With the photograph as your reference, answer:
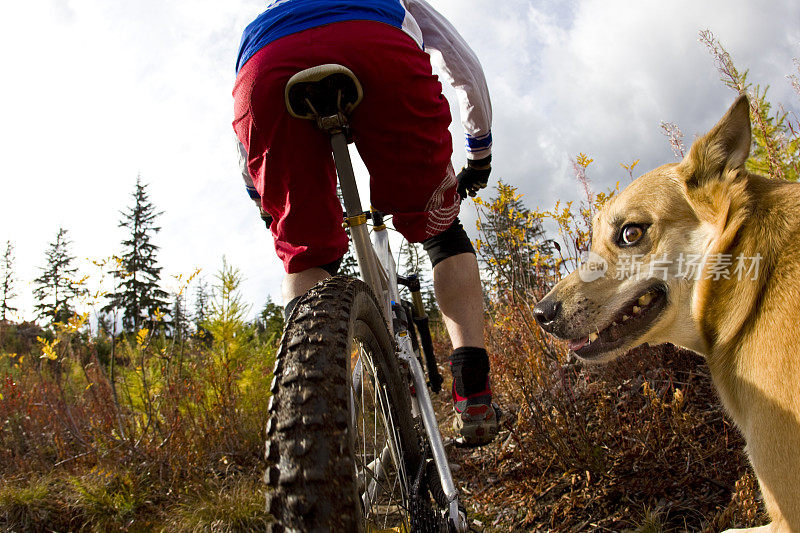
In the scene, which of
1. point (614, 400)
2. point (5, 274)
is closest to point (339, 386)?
point (614, 400)

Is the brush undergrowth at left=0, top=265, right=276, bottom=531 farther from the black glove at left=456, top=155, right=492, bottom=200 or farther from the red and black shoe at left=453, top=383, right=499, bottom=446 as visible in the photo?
the black glove at left=456, top=155, right=492, bottom=200

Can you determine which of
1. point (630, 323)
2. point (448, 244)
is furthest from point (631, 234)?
point (448, 244)

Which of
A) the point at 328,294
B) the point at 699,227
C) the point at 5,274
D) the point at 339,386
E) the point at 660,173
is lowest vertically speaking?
the point at 339,386

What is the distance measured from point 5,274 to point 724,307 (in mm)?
46485

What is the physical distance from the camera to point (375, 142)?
1.65m

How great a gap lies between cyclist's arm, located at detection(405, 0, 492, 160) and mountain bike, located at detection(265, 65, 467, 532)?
68 cm

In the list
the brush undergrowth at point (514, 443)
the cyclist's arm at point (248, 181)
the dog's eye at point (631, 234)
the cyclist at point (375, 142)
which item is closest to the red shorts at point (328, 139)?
the cyclist at point (375, 142)

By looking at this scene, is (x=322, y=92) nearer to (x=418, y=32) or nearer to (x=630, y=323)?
(x=418, y=32)

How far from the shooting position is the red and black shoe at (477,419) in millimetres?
1967

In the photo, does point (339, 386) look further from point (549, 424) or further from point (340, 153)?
point (549, 424)

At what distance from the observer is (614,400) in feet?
8.36

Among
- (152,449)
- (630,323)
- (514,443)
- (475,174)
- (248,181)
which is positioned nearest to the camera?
(630,323)

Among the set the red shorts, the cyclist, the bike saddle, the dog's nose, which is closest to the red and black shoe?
the cyclist

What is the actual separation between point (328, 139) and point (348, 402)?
1.09 metres
